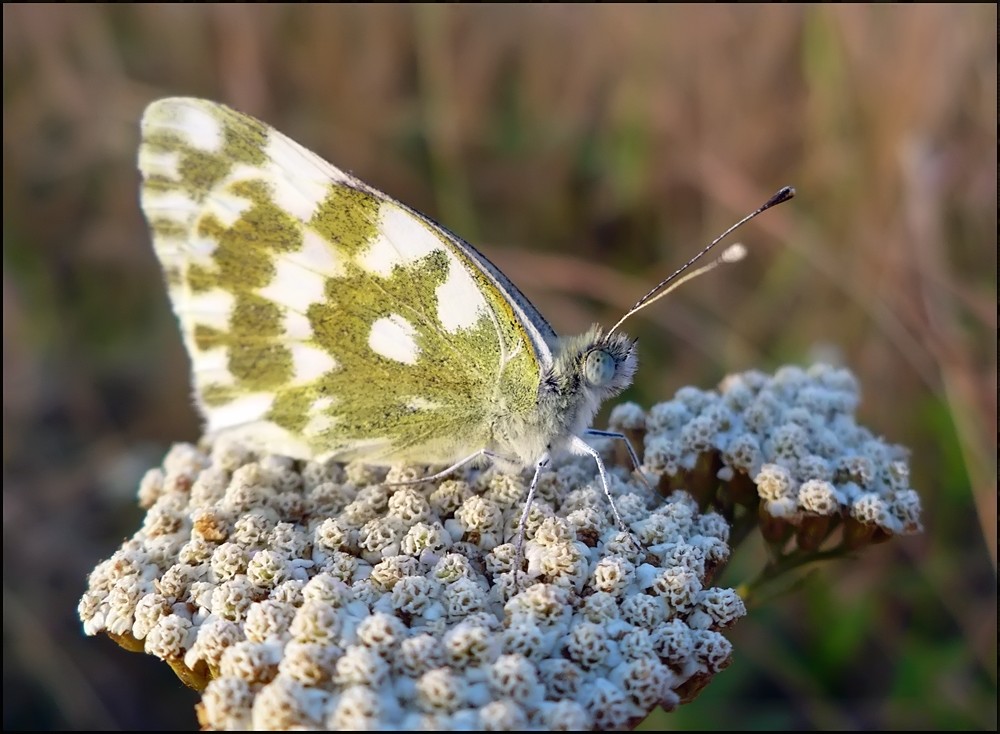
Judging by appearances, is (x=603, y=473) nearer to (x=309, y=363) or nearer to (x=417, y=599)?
(x=417, y=599)

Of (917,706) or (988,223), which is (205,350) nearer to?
(917,706)

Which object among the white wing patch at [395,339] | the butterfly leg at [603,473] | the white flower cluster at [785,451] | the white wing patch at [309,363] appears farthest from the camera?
the white wing patch at [309,363]

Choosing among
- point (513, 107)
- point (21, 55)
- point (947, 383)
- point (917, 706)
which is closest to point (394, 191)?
point (513, 107)

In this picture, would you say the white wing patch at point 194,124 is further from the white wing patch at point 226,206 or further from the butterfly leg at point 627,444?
the butterfly leg at point 627,444

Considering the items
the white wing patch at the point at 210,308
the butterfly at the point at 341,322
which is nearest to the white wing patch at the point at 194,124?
the butterfly at the point at 341,322

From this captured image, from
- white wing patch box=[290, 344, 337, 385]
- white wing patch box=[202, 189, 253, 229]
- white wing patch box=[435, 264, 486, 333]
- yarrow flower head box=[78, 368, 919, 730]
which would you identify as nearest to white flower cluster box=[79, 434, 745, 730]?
yarrow flower head box=[78, 368, 919, 730]

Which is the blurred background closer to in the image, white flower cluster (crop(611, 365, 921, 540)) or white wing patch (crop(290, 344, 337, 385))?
white flower cluster (crop(611, 365, 921, 540))

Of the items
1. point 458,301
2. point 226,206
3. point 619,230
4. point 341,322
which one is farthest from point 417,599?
point 619,230
